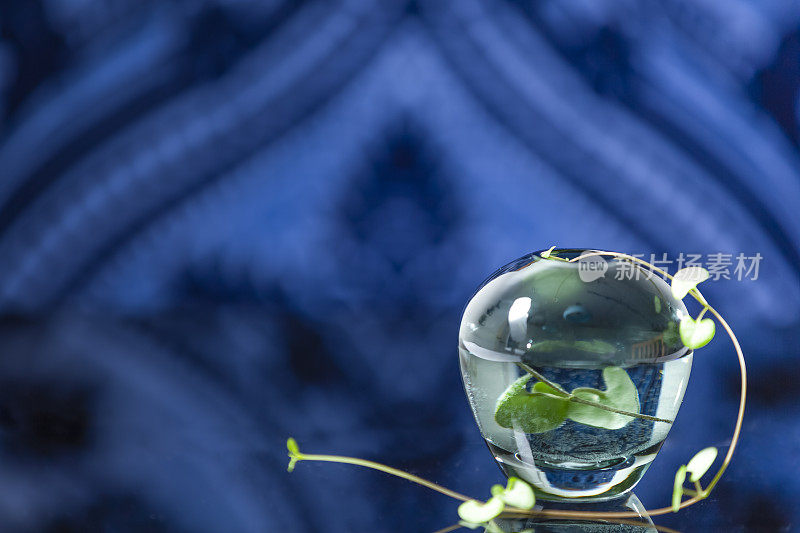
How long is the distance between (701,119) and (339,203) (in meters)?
0.40

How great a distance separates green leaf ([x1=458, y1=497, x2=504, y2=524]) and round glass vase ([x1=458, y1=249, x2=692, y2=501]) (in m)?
0.03

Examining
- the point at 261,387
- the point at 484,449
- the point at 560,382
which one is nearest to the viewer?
the point at 560,382

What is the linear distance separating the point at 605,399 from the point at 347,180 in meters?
0.41

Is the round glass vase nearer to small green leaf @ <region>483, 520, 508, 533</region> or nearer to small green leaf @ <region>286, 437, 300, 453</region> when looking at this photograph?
small green leaf @ <region>483, 520, 508, 533</region>

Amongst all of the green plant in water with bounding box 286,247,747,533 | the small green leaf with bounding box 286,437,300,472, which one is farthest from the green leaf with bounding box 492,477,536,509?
the small green leaf with bounding box 286,437,300,472

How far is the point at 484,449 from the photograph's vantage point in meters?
0.66

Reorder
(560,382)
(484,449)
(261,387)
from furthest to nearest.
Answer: (261,387) < (484,449) < (560,382)

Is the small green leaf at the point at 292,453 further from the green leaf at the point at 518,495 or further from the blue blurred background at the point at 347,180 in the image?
the green leaf at the point at 518,495

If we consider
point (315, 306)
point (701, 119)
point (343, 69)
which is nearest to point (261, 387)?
point (315, 306)

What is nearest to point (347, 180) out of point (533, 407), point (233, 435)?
point (233, 435)

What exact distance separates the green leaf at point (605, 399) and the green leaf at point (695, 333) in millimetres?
50

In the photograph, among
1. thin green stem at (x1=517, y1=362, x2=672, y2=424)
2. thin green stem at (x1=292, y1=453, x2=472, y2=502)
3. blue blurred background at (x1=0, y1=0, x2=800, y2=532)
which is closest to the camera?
thin green stem at (x1=517, y1=362, x2=672, y2=424)

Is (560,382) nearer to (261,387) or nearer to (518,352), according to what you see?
(518,352)

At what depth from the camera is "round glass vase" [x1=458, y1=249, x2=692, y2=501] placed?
49cm
